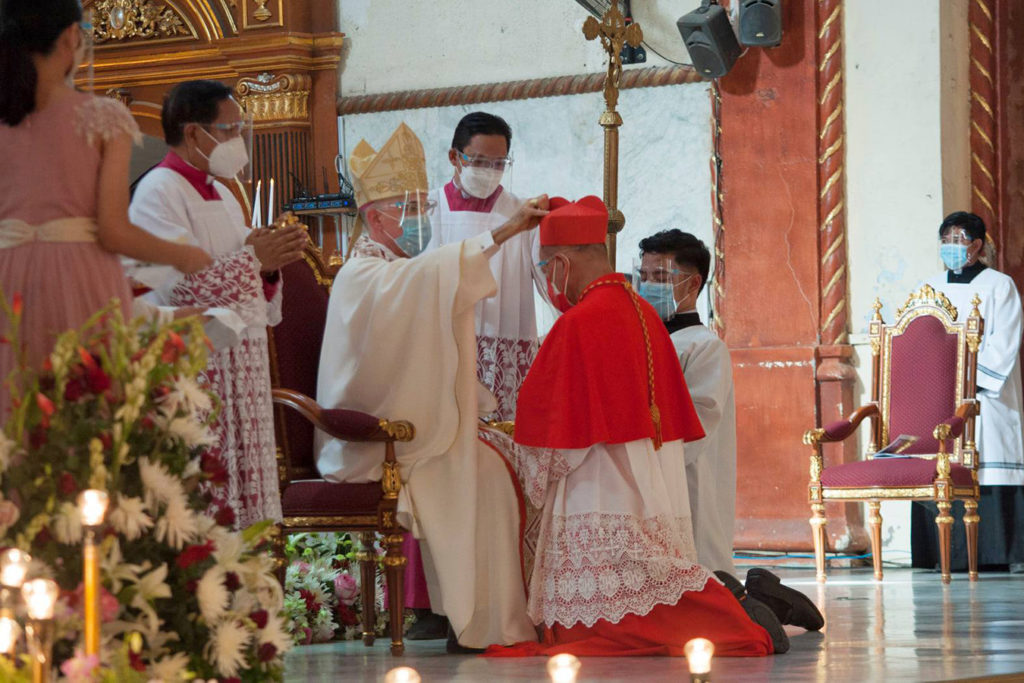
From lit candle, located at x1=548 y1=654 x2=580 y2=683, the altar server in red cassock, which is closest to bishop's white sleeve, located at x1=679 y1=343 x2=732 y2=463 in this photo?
the altar server in red cassock

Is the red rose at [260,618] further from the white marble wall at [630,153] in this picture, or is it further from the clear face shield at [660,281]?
the white marble wall at [630,153]

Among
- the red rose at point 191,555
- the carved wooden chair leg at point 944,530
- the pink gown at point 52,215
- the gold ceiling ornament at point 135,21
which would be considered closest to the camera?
the red rose at point 191,555

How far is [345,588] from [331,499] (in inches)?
29.3

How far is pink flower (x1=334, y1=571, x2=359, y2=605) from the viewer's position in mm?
5793

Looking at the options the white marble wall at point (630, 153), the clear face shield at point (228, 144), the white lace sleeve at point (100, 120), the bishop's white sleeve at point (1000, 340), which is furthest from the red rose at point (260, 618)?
the white marble wall at point (630, 153)

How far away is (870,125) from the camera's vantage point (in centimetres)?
949

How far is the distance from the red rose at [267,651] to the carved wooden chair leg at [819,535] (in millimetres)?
5500

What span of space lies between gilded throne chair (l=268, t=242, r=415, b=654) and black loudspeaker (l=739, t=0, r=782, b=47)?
4.50 m

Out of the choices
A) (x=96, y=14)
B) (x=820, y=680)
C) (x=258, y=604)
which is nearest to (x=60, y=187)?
(x=258, y=604)

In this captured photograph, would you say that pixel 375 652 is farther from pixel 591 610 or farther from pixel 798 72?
pixel 798 72

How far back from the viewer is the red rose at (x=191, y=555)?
3.01 meters

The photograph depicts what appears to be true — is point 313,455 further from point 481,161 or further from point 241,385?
point 481,161

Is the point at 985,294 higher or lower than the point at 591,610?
higher

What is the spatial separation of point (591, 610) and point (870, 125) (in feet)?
17.8
